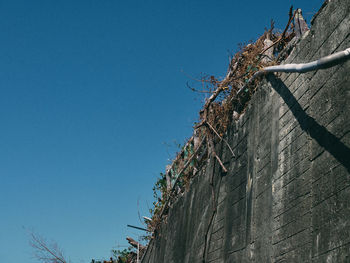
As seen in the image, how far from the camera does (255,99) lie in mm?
5406

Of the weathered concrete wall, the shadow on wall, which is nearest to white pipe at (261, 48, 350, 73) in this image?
the weathered concrete wall

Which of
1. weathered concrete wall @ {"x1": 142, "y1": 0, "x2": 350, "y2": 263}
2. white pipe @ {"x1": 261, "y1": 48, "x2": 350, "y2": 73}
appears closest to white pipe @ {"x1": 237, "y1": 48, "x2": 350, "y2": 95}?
white pipe @ {"x1": 261, "y1": 48, "x2": 350, "y2": 73}

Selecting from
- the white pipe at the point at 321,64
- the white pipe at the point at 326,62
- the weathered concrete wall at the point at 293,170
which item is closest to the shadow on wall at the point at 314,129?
the weathered concrete wall at the point at 293,170

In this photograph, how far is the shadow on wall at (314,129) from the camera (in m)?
3.23

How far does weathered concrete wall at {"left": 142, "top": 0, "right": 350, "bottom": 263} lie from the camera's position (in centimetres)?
328

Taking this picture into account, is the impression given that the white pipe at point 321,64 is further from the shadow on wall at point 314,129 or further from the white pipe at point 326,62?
the shadow on wall at point 314,129

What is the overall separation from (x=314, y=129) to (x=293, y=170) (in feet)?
1.45

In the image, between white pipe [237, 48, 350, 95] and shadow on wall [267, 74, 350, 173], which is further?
shadow on wall [267, 74, 350, 173]

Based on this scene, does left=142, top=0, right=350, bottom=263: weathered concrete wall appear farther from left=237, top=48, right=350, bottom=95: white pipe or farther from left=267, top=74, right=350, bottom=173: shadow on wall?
left=237, top=48, right=350, bottom=95: white pipe

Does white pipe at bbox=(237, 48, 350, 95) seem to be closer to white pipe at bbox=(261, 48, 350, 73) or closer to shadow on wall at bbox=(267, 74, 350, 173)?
white pipe at bbox=(261, 48, 350, 73)

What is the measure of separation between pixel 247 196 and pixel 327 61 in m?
2.07

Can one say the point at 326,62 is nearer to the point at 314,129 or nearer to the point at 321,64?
the point at 321,64

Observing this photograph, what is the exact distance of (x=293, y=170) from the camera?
13.0 feet

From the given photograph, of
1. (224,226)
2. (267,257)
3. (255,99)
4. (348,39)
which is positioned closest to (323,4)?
(348,39)
